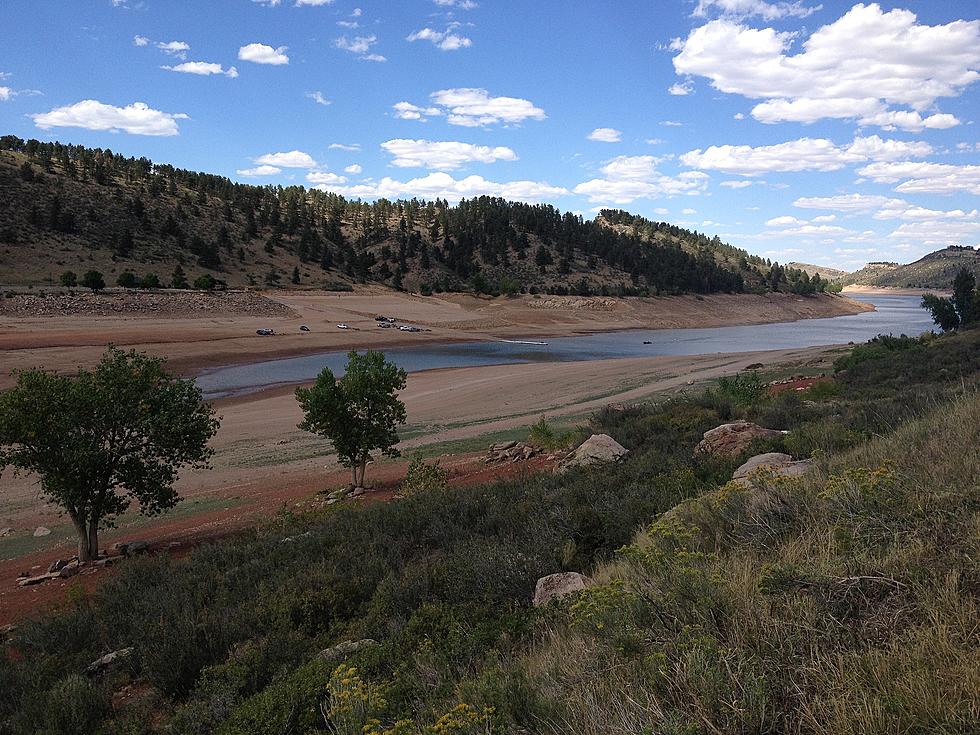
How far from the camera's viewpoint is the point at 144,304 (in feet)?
201

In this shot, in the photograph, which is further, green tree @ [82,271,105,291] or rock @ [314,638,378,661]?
green tree @ [82,271,105,291]

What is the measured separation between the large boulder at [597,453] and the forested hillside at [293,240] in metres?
68.3

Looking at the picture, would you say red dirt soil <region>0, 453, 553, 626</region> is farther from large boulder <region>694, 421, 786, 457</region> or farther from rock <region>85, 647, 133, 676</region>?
large boulder <region>694, 421, 786, 457</region>

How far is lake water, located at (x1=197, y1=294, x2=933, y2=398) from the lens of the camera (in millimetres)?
43281

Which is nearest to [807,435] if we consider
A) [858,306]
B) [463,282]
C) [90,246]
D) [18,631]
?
[18,631]

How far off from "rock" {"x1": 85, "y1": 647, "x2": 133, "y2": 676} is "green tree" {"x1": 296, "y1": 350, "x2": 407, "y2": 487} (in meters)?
9.95

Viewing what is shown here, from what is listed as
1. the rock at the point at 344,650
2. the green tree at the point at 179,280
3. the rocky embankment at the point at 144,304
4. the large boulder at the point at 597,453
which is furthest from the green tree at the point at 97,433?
the green tree at the point at 179,280

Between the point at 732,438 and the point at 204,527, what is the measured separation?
1171 cm

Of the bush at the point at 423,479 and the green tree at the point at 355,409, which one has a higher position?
the green tree at the point at 355,409

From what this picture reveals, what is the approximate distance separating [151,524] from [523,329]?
2739 inches

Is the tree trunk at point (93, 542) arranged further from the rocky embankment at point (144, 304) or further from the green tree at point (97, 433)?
the rocky embankment at point (144, 304)

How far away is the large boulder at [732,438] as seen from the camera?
10.7 meters

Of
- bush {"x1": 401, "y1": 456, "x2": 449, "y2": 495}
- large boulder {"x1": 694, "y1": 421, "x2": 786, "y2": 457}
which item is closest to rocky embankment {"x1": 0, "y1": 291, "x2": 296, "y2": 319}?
bush {"x1": 401, "y1": 456, "x2": 449, "y2": 495}

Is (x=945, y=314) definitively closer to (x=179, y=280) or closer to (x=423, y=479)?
(x=423, y=479)
